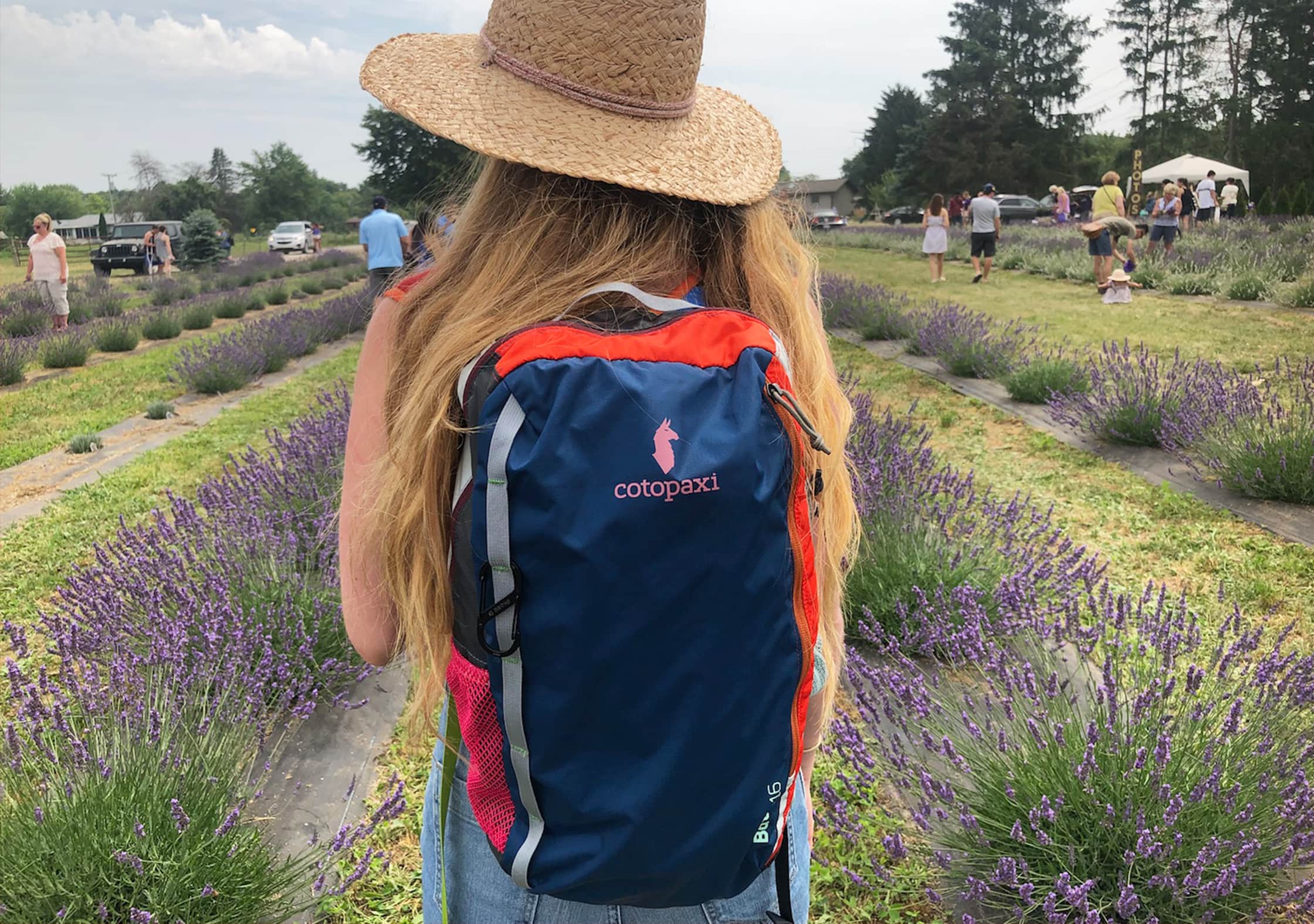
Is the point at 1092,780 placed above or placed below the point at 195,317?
below

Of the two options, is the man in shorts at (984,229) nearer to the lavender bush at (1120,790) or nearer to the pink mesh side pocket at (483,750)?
the lavender bush at (1120,790)

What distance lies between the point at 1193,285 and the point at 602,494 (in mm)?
15909

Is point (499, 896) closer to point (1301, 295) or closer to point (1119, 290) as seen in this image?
point (1301, 295)

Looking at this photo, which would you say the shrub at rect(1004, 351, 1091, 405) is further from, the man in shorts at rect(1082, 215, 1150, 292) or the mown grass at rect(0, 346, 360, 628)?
the man in shorts at rect(1082, 215, 1150, 292)

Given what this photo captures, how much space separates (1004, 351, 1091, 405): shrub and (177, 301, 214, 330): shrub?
45.3 feet

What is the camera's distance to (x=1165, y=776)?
2.21 metres

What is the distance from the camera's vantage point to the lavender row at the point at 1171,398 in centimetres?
496

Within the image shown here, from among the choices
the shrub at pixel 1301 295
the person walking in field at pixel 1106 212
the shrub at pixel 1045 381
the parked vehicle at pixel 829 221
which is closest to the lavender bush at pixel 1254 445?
the shrub at pixel 1045 381

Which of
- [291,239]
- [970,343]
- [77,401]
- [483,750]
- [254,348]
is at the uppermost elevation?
[291,239]

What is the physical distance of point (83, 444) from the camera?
7312 mm

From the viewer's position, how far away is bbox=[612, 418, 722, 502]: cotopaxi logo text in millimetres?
871

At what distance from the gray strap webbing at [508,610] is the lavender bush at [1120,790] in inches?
57.9

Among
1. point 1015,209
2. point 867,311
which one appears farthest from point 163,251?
point 1015,209

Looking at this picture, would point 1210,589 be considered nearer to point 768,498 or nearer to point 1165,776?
point 1165,776
